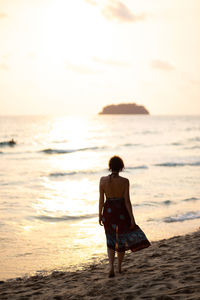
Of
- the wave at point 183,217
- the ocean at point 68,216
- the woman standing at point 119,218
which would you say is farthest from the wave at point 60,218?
the woman standing at point 119,218

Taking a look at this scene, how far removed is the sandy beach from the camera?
4.66 m

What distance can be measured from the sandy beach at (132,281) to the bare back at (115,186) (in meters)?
1.29

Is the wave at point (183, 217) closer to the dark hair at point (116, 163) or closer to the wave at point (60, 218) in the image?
the wave at point (60, 218)

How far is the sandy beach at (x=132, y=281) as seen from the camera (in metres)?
4.66

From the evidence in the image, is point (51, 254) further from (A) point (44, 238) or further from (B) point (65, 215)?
(B) point (65, 215)

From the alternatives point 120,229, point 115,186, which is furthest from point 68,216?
point 115,186

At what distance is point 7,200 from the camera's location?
46.9 ft

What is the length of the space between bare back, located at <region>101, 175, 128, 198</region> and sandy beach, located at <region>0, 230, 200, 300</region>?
1294 millimetres

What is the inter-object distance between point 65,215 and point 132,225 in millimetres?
7116

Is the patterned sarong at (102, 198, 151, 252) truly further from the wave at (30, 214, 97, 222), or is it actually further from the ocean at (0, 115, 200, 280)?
the wave at (30, 214, 97, 222)

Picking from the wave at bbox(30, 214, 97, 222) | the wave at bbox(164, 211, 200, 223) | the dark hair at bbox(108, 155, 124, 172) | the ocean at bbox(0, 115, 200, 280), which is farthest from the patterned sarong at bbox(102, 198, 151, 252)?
the wave at bbox(30, 214, 97, 222)

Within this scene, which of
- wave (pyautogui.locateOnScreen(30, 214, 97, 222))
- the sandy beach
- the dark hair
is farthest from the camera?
wave (pyautogui.locateOnScreen(30, 214, 97, 222))

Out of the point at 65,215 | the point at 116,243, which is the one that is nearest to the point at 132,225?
the point at 116,243

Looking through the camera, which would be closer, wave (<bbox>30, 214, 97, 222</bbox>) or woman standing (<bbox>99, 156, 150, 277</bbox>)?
woman standing (<bbox>99, 156, 150, 277</bbox>)
